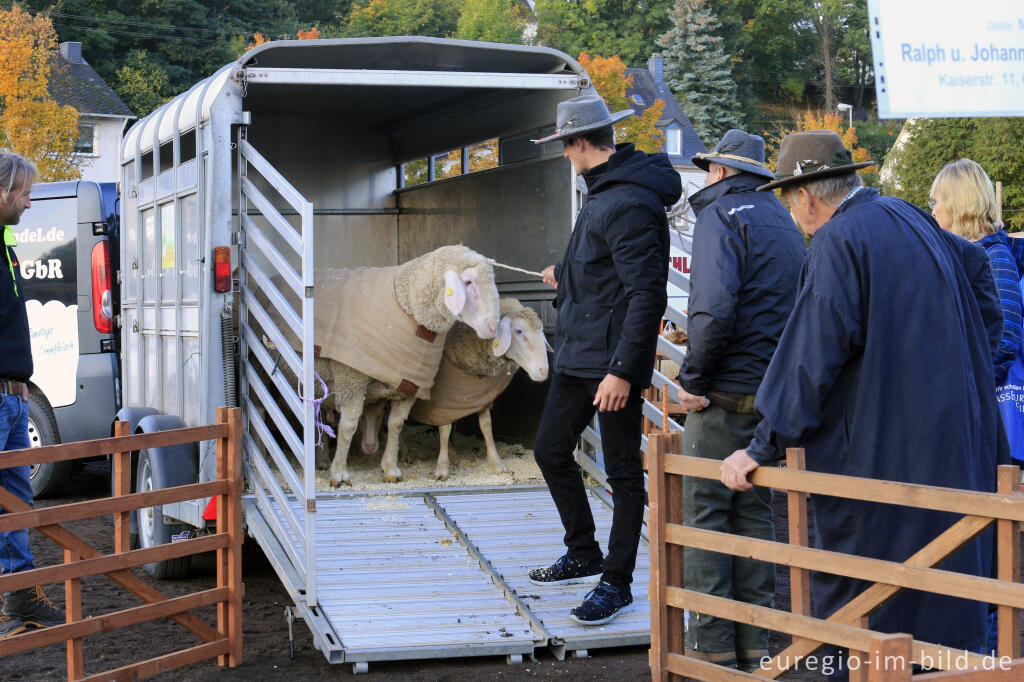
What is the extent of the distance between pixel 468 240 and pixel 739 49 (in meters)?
59.7

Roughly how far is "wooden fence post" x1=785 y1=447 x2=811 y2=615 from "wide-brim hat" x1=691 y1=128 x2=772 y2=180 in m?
1.76

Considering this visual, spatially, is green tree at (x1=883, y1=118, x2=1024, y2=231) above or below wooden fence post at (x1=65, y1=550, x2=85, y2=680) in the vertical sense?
above

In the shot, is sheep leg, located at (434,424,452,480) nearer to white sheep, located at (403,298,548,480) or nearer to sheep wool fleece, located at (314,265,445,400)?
white sheep, located at (403,298,548,480)

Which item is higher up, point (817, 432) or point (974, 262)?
point (974, 262)

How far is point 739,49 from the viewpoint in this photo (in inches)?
2530

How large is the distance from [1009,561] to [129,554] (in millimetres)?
3284

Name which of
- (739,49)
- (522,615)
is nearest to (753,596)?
(522,615)

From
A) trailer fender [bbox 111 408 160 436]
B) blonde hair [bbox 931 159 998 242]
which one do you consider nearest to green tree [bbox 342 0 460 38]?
trailer fender [bbox 111 408 160 436]

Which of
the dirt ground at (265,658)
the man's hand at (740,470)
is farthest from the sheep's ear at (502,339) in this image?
the man's hand at (740,470)

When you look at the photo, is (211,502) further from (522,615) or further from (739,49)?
(739,49)

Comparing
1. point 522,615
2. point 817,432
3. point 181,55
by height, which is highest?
point 181,55

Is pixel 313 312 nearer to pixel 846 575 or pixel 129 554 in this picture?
pixel 129 554

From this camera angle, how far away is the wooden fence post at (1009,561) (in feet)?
8.14

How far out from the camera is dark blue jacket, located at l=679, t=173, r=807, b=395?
4305mm
